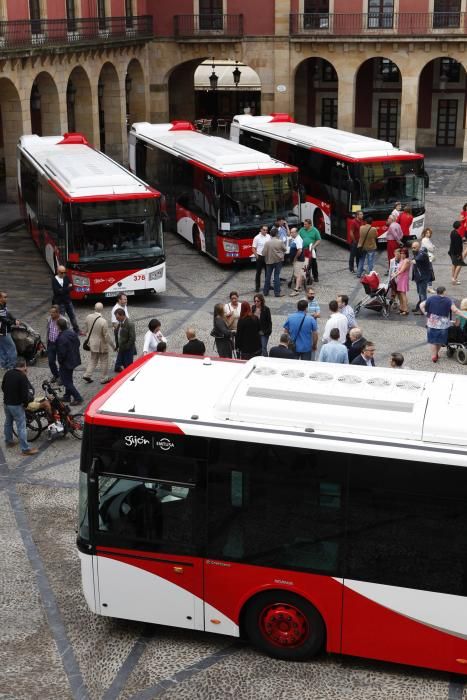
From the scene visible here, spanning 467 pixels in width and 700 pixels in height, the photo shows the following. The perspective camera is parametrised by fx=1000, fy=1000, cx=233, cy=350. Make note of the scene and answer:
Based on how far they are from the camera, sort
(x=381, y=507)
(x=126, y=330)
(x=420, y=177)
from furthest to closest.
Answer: (x=420, y=177)
(x=126, y=330)
(x=381, y=507)

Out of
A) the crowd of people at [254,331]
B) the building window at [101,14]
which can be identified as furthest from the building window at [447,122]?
the crowd of people at [254,331]

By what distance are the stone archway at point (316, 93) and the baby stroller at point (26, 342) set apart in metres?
33.1

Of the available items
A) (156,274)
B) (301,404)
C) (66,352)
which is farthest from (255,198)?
(301,404)

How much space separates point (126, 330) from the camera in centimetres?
1619

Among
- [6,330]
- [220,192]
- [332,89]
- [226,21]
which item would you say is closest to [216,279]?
[220,192]

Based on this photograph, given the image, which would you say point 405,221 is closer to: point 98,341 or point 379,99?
point 98,341

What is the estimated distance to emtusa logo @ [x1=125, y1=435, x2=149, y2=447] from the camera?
355 inches

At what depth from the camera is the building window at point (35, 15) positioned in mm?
32316

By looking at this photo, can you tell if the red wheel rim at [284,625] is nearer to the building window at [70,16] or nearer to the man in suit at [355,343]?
the man in suit at [355,343]

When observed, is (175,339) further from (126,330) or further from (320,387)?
(320,387)

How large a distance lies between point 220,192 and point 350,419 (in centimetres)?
1566

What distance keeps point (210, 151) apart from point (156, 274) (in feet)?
16.9

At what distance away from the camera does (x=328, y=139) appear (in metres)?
27.2

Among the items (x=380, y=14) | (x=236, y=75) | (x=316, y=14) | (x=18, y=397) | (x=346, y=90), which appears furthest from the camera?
(x=236, y=75)
